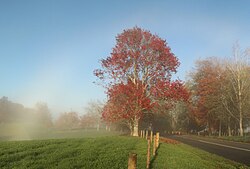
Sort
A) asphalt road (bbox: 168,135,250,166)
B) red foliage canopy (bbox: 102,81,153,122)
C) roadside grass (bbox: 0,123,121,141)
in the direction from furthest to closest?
roadside grass (bbox: 0,123,121,141)
red foliage canopy (bbox: 102,81,153,122)
asphalt road (bbox: 168,135,250,166)

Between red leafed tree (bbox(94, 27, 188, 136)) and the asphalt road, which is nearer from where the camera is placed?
the asphalt road

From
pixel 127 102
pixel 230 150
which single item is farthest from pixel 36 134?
pixel 230 150

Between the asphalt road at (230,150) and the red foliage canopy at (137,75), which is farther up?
the red foliage canopy at (137,75)

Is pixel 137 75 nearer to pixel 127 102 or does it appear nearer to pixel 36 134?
pixel 127 102

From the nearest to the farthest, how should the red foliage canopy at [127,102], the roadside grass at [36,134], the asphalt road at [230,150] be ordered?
1. the asphalt road at [230,150]
2. the red foliage canopy at [127,102]
3. the roadside grass at [36,134]

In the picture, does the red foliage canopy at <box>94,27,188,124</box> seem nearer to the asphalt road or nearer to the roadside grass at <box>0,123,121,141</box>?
the asphalt road

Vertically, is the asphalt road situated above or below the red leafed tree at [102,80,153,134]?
below

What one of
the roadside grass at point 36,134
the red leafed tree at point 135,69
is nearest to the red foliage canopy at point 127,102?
the red leafed tree at point 135,69

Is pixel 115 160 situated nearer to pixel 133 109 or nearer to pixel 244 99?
pixel 133 109

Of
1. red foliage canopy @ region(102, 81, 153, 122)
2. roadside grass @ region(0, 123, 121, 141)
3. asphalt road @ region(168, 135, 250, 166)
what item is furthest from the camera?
roadside grass @ region(0, 123, 121, 141)

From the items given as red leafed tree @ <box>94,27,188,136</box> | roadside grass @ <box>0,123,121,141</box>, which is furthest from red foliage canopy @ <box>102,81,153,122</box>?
roadside grass @ <box>0,123,121,141</box>

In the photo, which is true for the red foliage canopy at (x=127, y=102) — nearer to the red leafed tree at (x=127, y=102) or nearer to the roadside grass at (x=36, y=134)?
the red leafed tree at (x=127, y=102)

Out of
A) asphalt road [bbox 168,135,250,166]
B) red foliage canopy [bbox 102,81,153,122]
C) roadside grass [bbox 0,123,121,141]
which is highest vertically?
red foliage canopy [bbox 102,81,153,122]

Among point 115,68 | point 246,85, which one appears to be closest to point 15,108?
point 115,68
